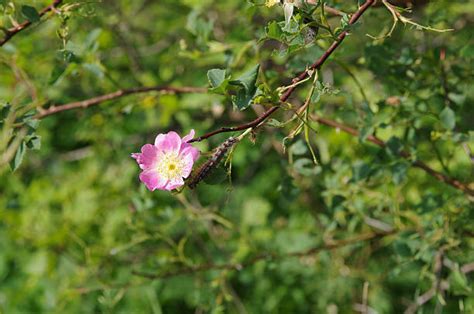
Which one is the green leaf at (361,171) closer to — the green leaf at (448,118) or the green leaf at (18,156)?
the green leaf at (448,118)

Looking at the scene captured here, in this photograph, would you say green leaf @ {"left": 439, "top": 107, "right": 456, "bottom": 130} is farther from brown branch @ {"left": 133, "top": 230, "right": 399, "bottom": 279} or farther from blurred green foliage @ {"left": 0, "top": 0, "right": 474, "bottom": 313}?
brown branch @ {"left": 133, "top": 230, "right": 399, "bottom": 279}

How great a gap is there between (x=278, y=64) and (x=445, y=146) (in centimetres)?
59

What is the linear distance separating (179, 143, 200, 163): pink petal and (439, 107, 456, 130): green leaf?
62cm

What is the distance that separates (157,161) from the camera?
1.04m

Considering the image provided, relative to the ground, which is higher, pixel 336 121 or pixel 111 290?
pixel 336 121

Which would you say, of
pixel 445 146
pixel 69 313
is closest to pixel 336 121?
pixel 445 146

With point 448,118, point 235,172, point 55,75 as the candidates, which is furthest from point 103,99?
point 235,172

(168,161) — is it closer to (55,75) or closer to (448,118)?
(55,75)

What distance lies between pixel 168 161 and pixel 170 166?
1cm

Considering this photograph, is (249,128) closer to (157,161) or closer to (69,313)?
(157,161)

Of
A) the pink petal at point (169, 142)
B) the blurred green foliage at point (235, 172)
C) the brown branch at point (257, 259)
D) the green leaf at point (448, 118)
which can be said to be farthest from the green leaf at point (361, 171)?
the pink petal at point (169, 142)

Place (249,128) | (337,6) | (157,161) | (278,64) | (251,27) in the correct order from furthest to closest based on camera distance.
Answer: (278,64) → (251,27) → (337,6) → (157,161) → (249,128)

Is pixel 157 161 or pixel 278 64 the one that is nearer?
pixel 157 161

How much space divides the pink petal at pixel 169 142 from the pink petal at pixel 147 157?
0.04ft
